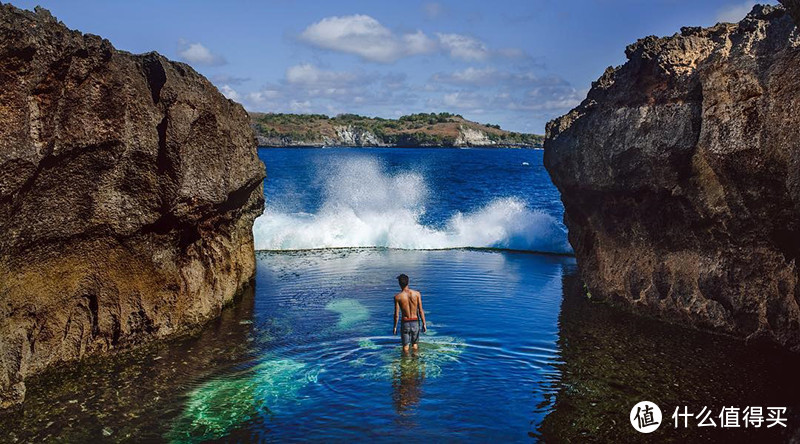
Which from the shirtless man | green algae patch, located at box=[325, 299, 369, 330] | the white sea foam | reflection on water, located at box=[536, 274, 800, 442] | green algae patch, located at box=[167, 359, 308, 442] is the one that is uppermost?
the white sea foam

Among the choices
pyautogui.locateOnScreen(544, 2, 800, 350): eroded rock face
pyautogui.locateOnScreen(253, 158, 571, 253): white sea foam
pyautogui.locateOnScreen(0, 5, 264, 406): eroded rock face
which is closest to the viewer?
pyautogui.locateOnScreen(0, 5, 264, 406): eroded rock face

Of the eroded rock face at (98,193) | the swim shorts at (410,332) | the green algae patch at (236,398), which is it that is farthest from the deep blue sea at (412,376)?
the eroded rock face at (98,193)

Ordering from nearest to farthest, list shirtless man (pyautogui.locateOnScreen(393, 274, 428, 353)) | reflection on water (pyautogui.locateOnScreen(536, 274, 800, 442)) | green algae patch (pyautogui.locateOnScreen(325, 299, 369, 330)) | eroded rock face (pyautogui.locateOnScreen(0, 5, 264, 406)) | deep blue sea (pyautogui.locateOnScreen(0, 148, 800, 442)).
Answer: reflection on water (pyautogui.locateOnScreen(536, 274, 800, 442)) < deep blue sea (pyautogui.locateOnScreen(0, 148, 800, 442)) < eroded rock face (pyautogui.locateOnScreen(0, 5, 264, 406)) < shirtless man (pyautogui.locateOnScreen(393, 274, 428, 353)) < green algae patch (pyautogui.locateOnScreen(325, 299, 369, 330))

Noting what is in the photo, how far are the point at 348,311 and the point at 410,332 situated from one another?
4152 millimetres

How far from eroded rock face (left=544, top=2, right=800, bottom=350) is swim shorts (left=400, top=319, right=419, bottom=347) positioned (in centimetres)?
617

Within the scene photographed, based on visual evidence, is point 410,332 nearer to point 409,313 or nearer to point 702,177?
point 409,313

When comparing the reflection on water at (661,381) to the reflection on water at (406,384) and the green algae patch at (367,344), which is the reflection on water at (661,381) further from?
the green algae patch at (367,344)

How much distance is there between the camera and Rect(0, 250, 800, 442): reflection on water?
934 cm

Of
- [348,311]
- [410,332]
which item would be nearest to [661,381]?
[410,332]

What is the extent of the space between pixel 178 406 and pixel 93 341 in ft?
10.4

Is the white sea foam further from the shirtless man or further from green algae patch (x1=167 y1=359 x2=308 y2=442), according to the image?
green algae patch (x1=167 y1=359 x2=308 y2=442)

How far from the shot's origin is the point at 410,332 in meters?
12.7

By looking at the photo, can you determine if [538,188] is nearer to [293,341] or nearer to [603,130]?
[603,130]

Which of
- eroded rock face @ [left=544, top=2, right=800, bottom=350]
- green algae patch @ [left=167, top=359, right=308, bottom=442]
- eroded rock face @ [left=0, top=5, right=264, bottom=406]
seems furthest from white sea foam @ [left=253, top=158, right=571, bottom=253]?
green algae patch @ [left=167, top=359, right=308, bottom=442]
